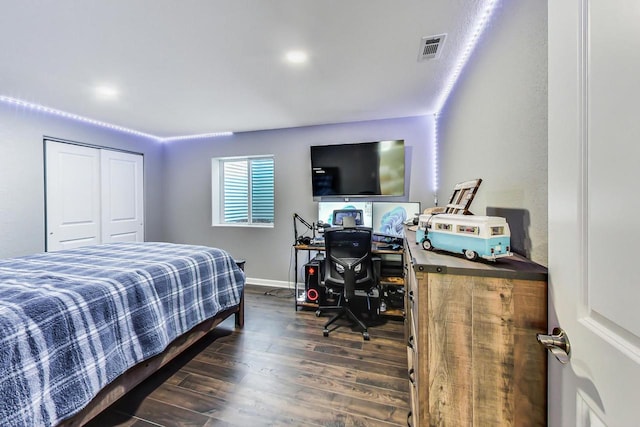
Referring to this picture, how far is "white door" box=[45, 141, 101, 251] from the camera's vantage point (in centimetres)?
315

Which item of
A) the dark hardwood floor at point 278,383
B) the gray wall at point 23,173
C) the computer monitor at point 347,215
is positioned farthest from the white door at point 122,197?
the computer monitor at point 347,215

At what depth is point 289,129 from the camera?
149 inches

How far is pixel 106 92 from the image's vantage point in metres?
2.60

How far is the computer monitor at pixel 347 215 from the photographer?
327 cm

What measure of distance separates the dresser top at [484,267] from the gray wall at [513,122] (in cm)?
14

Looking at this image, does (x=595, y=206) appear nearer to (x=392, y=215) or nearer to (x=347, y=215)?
(x=392, y=215)

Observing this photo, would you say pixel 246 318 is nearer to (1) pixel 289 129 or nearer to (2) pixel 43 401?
(2) pixel 43 401

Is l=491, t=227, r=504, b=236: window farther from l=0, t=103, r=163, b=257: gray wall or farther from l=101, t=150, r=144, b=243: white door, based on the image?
l=101, t=150, r=144, b=243: white door

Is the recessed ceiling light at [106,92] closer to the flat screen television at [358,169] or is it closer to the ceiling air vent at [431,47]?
the flat screen television at [358,169]

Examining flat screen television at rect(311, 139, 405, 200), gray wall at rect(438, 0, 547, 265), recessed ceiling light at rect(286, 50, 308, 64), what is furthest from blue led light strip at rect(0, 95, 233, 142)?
gray wall at rect(438, 0, 547, 265)

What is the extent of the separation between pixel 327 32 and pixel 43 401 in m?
2.41

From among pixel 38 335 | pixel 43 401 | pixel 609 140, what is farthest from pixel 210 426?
pixel 609 140

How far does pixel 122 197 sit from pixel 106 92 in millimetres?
1860

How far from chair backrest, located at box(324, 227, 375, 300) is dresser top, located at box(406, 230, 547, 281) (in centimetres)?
148
